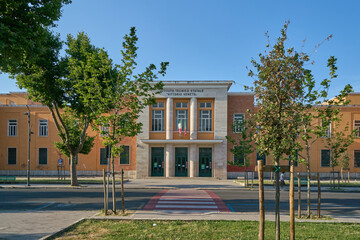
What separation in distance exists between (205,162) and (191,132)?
3.79m

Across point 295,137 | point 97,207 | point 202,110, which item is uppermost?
point 202,110

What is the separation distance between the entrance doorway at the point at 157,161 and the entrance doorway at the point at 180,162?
1675 millimetres

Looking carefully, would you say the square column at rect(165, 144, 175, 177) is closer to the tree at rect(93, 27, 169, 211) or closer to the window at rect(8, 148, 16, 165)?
the window at rect(8, 148, 16, 165)

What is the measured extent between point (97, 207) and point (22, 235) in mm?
5366

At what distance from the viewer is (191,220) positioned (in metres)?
10.1

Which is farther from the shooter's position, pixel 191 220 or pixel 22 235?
pixel 191 220

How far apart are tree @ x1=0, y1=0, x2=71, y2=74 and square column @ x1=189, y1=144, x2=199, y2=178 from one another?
85.9 feet

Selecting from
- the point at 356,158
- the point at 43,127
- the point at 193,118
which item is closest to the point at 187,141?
the point at 193,118

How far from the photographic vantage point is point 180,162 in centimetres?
3469

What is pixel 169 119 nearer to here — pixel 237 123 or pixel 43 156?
pixel 237 123

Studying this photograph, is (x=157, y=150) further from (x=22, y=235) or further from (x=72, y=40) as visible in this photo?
(x=22, y=235)

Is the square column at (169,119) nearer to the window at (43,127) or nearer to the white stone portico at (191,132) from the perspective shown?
the white stone portico at (191,132)

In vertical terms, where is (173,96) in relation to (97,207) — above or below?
above

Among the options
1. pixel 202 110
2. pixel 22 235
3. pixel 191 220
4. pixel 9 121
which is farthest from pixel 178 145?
pixel 22 235
